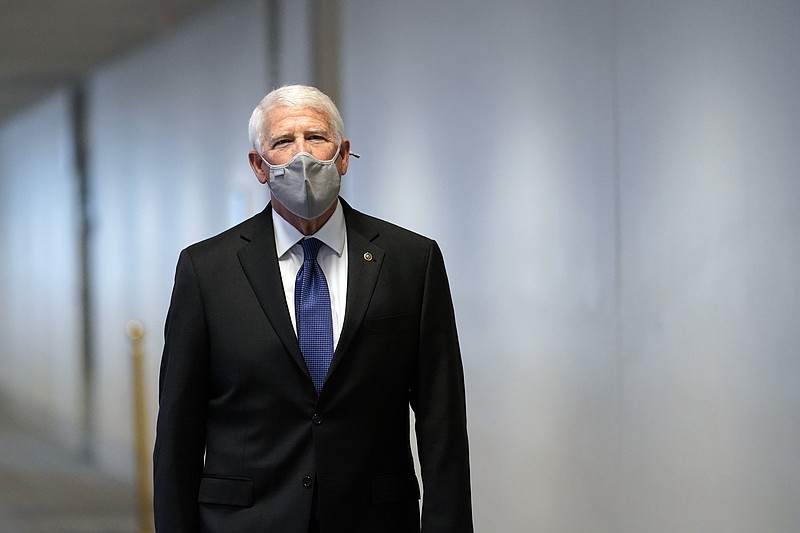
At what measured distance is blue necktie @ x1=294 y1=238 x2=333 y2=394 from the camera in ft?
8.38

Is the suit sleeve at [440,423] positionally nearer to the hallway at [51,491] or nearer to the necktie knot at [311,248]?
the necktie knot at [311,248]

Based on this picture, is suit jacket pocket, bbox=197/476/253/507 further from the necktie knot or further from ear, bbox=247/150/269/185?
ear, bbox=247/150/269/185

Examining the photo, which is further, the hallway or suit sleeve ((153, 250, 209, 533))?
the hallway

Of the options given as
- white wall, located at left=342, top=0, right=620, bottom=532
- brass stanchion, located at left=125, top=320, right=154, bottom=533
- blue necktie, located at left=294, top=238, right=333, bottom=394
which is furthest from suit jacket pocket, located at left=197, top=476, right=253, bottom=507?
brass stanchion, located at left=125, top=320, right=154, bottom=533

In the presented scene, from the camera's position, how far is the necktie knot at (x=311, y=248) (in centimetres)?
263

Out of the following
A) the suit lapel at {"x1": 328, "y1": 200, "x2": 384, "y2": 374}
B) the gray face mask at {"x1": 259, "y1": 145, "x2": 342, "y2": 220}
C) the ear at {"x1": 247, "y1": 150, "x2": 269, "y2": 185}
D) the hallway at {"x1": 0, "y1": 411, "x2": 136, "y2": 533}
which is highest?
the ear at {"x1": 247, "y1": 150, "x2": 269, "y2": 185}

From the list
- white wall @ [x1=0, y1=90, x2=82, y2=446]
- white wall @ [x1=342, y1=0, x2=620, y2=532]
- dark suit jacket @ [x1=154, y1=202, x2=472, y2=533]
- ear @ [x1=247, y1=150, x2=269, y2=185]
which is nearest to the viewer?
dark suit jacket @ [x1=154, y1=202, x2=472, y2=533]

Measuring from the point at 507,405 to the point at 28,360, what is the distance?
1.79 m

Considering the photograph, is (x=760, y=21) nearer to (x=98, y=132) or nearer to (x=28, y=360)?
(x=98, y=132)

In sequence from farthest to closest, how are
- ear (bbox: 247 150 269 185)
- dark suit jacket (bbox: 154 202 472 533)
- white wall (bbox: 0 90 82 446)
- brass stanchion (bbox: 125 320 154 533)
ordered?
brass stanchion (bbox: 125 320 154 533), white wall (bbox: 0 90 82 446), ear (bbox: 247 150 269 185), dark suit jacket (bbox: 154 202 472 533)

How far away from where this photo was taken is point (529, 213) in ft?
14.8

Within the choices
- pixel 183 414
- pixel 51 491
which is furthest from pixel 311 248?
pixel 51 491

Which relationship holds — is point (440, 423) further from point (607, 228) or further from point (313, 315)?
point (607, 228)

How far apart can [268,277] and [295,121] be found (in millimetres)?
326
